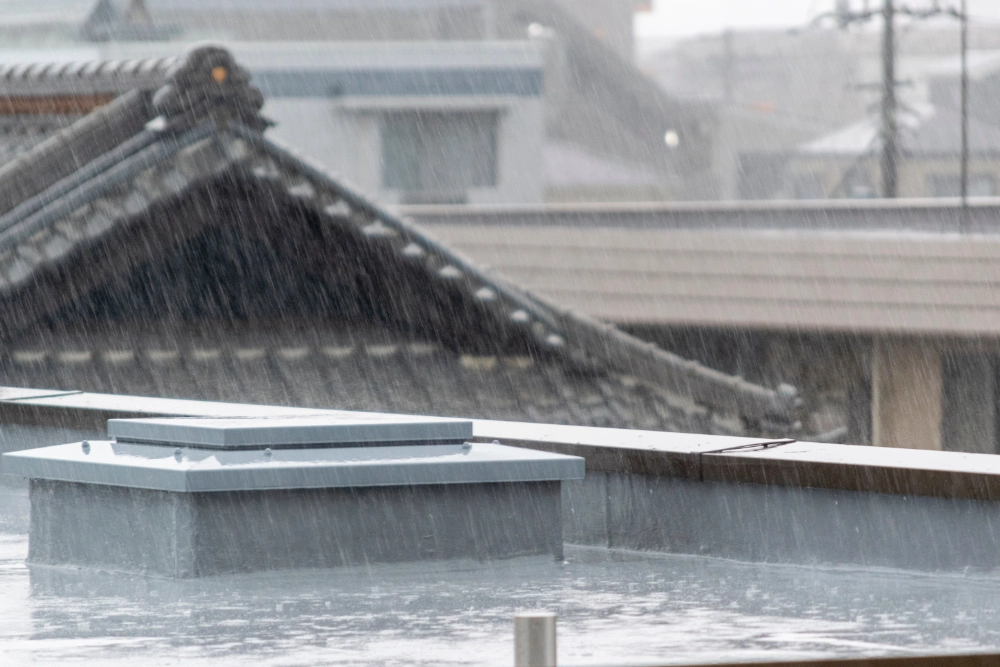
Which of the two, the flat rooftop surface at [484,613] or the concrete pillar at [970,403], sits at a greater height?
the concrete pillar at [970,403]

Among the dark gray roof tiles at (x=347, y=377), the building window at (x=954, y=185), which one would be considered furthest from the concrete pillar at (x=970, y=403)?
the building window at (x=954, y=185)

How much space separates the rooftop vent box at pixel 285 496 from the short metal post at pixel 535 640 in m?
1.76

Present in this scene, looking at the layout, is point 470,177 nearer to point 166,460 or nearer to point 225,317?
point 225,317

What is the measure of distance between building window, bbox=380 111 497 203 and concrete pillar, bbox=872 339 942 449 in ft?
69.4

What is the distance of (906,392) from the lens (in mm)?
13750

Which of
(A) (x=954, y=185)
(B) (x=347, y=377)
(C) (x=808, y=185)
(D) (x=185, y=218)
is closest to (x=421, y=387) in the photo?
(B) (x=347, y=377)

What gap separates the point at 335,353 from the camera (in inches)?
376

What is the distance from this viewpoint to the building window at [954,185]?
48.9 meters

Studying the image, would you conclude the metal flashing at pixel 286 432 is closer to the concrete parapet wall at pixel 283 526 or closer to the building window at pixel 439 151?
the concrete parapet wall at pixel 283 526

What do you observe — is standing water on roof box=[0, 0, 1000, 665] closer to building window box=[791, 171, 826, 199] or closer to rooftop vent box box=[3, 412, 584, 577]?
rooftop vent box box=[3, 412, 584, 577]

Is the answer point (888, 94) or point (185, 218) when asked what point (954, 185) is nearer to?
point (888, 94)

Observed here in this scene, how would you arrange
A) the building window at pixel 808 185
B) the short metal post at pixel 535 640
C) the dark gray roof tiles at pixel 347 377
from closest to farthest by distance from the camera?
the short metal post at pixel 535 640 < the dark gray roof tiles at pixel 347 377 < the building window at pixel 808 185

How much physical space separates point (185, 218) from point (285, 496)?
16.7 feet

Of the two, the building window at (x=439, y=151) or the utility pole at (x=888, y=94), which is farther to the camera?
the building window at (x=439, y=151)
